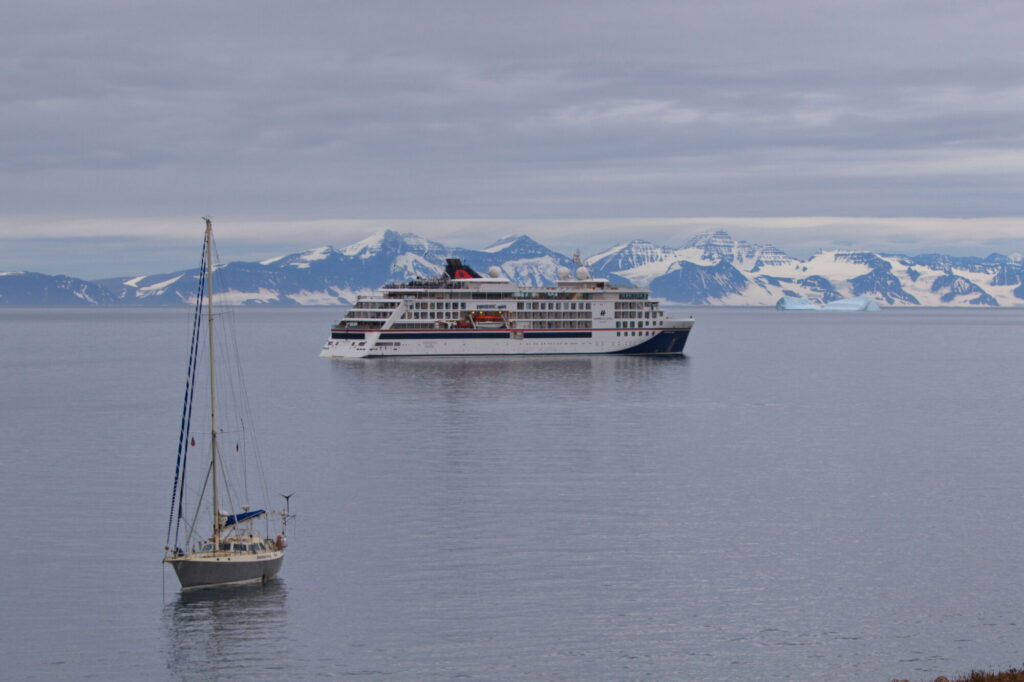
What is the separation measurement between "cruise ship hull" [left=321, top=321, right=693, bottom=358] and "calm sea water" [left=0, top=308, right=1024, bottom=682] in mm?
48815

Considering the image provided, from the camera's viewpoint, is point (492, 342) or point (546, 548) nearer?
point (546, 548)

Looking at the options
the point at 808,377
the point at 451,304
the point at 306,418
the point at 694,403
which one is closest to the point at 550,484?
the point at 306,418

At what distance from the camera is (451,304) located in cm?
13325

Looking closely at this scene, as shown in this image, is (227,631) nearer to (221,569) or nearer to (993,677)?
(221,569)

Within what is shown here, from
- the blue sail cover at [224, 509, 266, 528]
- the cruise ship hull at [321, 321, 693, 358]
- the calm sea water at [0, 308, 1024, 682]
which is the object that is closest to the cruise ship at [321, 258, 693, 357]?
the cruise ship hull at [321, 321, 693, 358]

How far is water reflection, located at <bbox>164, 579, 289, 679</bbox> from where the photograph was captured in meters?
30.5

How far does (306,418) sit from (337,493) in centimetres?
2867

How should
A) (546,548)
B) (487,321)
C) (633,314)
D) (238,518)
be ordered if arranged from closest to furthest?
(238,518)
(546,548)
(487,321)
(633,314)

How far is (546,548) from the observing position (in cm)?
4044

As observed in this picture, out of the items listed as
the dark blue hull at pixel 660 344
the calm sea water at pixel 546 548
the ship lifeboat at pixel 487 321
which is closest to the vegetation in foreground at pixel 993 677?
the calm sea water at pixel 546 548

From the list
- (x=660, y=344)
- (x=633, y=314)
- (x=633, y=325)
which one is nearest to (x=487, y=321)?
(x=633, y=325)

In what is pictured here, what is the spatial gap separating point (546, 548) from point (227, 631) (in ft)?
37.2

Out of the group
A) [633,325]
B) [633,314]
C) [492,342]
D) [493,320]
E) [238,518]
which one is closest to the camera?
[238,518]

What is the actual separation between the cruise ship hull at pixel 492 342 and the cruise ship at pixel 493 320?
0.11 metres
